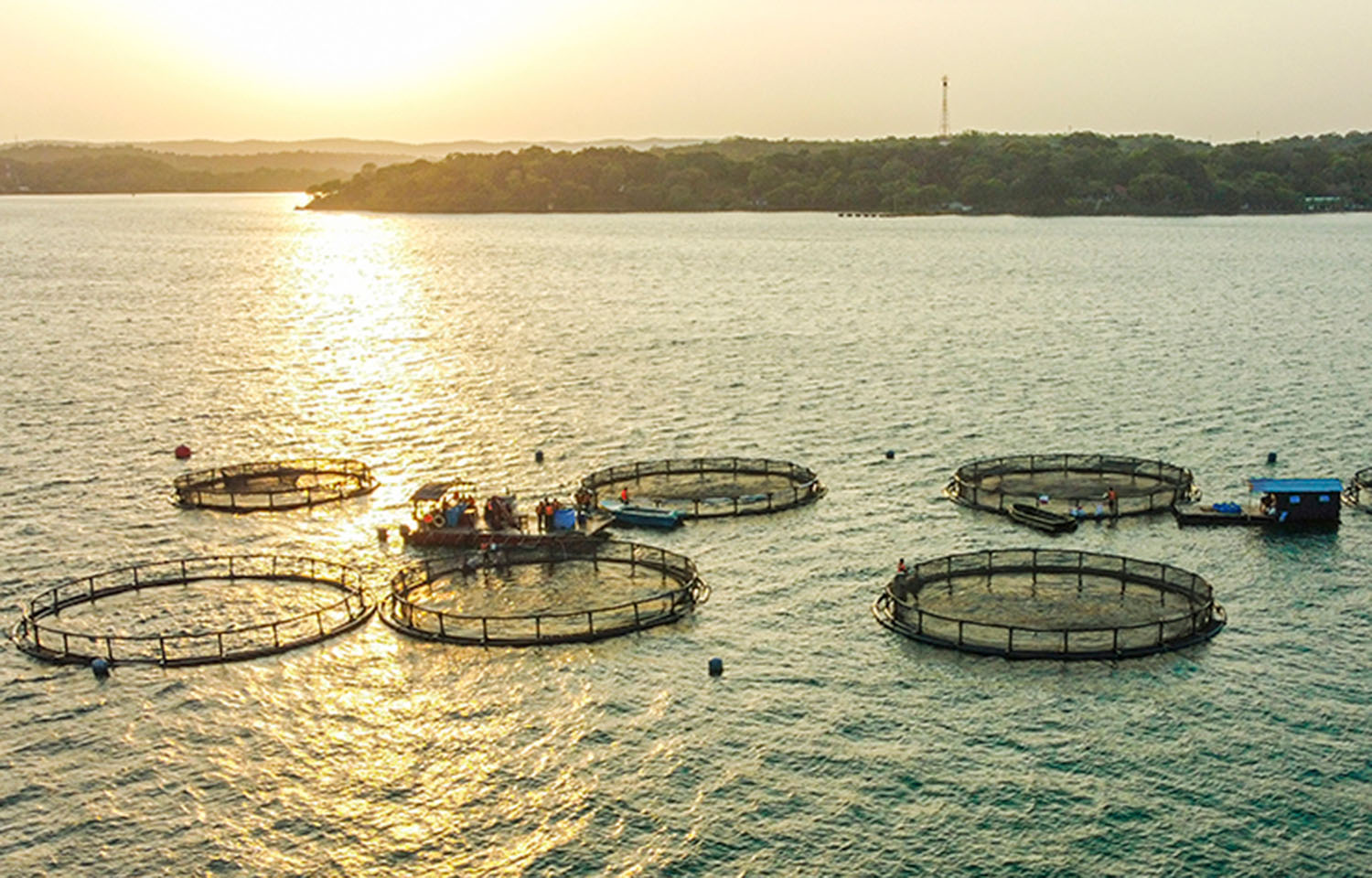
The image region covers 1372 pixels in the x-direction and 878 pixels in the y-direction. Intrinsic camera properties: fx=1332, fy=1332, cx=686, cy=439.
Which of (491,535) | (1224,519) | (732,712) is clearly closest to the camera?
(732,712)

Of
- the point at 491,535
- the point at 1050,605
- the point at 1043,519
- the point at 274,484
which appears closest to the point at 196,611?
the point at 491,535

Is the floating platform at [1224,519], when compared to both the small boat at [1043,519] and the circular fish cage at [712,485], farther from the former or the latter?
the circular fish cage at [712,485]

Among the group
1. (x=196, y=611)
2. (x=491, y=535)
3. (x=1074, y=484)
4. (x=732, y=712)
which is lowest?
(x=732, y=712)

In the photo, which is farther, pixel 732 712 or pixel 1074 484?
pixel 1074 484

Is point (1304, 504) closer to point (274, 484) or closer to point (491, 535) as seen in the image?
point (491, 535)

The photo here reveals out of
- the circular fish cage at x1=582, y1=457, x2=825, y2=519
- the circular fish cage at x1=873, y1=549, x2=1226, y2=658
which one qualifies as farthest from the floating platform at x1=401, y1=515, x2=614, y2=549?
the circular fish cage at x1=873, y1=549, x2=1226, y2=658

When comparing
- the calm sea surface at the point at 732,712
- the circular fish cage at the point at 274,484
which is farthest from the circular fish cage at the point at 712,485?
the circular fish cage at the point at 274,484

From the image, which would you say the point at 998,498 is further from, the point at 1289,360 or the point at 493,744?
the point at 1289,360

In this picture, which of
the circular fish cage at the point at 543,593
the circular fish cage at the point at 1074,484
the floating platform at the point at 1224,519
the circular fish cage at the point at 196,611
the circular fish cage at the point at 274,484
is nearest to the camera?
the circular fish cage at the point at 196,611
